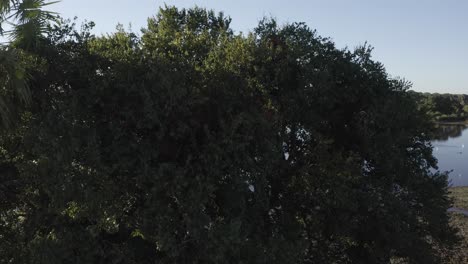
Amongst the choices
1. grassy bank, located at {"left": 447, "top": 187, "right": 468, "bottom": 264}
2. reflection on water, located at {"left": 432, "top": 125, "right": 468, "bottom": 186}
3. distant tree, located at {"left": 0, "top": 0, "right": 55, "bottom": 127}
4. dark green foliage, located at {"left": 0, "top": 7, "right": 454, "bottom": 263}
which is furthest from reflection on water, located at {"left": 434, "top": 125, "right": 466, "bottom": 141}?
distant tree, located at {"left": 0, "top": 0, "right": 55, "bottom": 127}

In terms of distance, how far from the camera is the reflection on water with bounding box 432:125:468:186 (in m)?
57.2

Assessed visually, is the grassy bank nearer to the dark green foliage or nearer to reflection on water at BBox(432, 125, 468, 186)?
reflection on water at BBox(432, 125, 468, 186)

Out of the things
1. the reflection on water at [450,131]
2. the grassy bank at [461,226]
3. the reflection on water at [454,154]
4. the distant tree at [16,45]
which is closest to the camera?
the distant tree at [16,45]

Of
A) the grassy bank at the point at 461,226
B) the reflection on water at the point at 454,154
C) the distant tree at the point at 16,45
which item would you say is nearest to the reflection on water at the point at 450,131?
the reflection on water at the point at 454,154

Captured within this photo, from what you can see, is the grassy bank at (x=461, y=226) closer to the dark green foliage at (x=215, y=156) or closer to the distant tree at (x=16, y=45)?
the dark green foliage at (x=215, y=156)

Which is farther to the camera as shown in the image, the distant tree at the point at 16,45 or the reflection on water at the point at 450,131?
the reflection on water at the point at 450,131

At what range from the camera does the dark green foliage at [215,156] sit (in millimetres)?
9023

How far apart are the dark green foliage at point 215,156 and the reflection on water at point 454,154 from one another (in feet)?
85.4

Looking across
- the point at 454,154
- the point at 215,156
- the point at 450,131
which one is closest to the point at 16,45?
the point at 215,156

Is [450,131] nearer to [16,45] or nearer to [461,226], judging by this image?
[461,226]

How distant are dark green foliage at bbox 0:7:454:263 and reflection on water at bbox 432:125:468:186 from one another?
26.0m

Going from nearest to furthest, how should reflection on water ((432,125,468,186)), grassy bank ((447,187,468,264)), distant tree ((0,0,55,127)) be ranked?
distant tree ((0,0,55,127)) < grassy bank ((447,187,468,264)) < reflection on water ((432,125,468,186))

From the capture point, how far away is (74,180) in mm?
8852

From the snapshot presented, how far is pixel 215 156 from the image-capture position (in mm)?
9203
